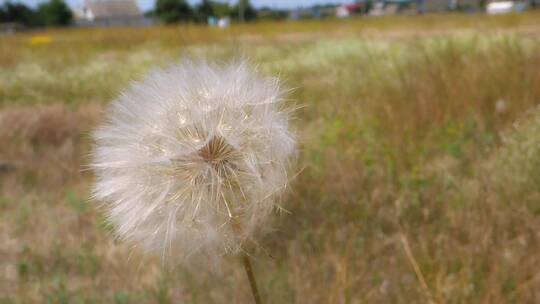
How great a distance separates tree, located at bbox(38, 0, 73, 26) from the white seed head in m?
24.1

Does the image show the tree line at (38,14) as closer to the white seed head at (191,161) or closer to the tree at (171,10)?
the tree at (171,10)

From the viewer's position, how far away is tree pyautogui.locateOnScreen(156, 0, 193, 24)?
43.5ft

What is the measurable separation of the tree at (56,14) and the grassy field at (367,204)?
20472mm

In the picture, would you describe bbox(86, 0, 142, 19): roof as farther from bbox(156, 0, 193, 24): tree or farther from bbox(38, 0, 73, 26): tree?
bbox(38, 0, 73, 26): tree

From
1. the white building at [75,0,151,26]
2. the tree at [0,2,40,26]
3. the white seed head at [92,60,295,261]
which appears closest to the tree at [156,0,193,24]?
the white building at [75,0,151,26]

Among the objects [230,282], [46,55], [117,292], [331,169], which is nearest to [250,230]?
[230,282]

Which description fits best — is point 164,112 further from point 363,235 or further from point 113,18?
point 113,18

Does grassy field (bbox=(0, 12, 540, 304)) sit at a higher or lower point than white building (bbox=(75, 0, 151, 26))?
lower

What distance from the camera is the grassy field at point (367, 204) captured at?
1.97m

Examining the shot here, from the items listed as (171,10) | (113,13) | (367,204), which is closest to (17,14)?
(113,13)

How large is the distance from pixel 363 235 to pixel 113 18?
14611 millimetres

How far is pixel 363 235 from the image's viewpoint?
2.44m

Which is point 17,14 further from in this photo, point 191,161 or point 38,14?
point 191,161

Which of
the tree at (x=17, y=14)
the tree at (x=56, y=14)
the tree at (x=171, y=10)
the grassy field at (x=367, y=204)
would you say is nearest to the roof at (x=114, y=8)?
the tree at (x=171, y=10)
